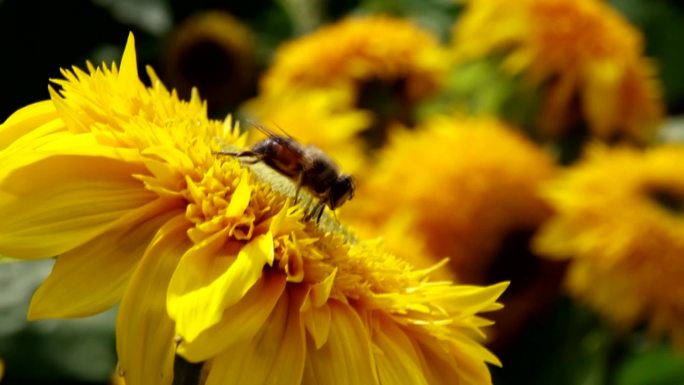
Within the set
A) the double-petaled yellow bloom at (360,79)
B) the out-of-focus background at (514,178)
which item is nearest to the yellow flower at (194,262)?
the out-of-focus background at (514,178)

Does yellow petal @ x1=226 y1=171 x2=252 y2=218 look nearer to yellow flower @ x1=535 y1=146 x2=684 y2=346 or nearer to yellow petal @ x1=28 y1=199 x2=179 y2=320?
yellow petal @ x1=28 y1=199 x2=179 y2=320

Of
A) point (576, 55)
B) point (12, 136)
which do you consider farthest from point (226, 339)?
point (576, 55)

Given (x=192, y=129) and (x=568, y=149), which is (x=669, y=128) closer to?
(x=568, y=149)

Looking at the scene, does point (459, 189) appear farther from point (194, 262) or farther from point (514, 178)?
point (194, 262)

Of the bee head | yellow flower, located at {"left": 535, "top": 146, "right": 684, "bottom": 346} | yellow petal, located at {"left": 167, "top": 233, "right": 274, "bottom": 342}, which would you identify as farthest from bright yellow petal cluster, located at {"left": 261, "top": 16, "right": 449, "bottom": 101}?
yellow petal, located at {"left": 167, "top": 233, "right": 274, "bottom": 342}

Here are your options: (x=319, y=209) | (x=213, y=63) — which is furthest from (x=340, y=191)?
(x=213, y=63)

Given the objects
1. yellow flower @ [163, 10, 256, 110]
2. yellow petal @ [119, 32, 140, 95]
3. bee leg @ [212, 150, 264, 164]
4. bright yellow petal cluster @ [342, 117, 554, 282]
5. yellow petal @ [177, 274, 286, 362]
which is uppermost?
yellow petal @ [119, 32, 140, 95]

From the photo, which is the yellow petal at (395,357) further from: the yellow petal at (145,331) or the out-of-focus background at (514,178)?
the out-of-focus background at (514,178)
